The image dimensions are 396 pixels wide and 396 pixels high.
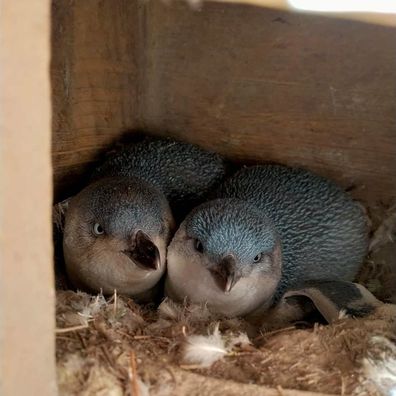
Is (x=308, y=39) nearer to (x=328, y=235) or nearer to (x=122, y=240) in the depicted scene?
(x=328, y=235)

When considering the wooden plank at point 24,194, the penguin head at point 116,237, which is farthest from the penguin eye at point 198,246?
the wooden plank at point 24,194

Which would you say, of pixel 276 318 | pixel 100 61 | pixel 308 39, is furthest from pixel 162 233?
pixel 308 39

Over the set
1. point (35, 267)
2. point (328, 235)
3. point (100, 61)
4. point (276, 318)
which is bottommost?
point (276, 318)

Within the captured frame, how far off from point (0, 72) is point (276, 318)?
47.4 inches

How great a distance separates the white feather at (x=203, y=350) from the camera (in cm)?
155

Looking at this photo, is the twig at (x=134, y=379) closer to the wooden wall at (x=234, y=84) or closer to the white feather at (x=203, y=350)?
the white feather at (x=203, y=350)

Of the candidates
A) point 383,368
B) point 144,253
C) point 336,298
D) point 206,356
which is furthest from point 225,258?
point 383,368

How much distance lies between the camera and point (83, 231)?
2123mm

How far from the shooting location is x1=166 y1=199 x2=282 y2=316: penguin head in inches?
77.6

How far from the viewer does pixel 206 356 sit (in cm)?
156

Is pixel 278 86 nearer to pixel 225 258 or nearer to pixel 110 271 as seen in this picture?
pixel 225 258

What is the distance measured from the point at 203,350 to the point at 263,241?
1.76 ft

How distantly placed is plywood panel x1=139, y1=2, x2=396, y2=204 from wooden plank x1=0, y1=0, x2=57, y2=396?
133 cm

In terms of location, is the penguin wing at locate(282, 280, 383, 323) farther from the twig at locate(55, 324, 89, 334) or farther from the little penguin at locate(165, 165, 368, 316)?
the twig at locate(55, 324, 89, 334)
